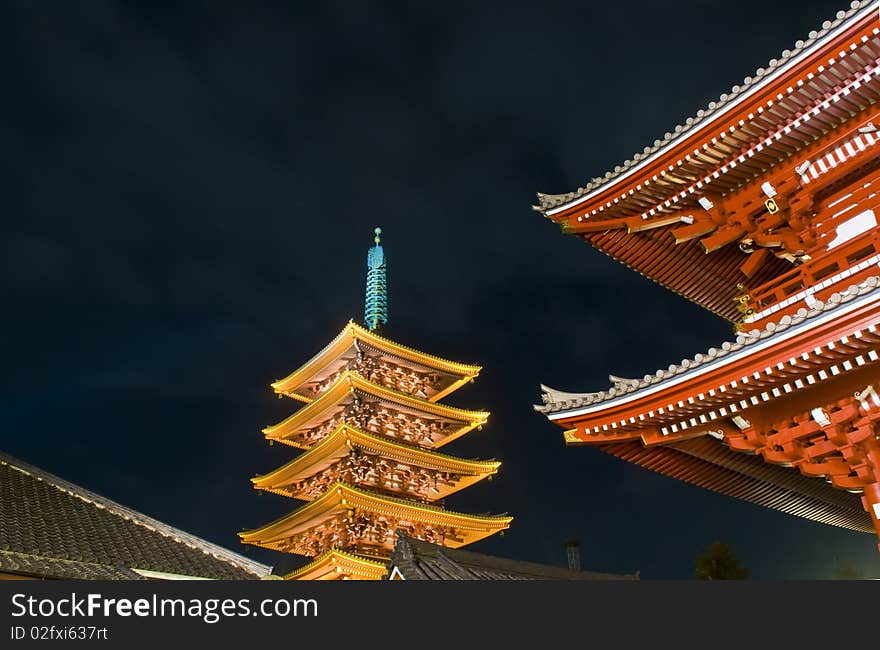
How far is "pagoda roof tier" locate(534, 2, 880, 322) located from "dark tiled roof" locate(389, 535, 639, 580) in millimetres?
6714

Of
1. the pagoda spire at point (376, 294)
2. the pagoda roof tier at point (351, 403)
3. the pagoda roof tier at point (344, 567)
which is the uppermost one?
the pagoda spire at point (376, 294)

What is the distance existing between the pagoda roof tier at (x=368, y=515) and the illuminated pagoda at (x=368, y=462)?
5 centimetres

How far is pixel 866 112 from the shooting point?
1084 centimetres

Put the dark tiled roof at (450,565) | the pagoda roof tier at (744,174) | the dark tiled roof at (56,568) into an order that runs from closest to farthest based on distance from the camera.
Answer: the dark tiled roof at (56,568), the pagoda roof tier at (744,174), the dark tiled roof at (450,565)

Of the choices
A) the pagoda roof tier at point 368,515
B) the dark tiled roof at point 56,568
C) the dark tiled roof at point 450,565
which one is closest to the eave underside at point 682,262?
the dark tiled roof at point 450,565

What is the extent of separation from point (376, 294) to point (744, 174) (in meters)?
31.9

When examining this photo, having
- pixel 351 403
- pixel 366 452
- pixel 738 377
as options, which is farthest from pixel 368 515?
pixel 738 377

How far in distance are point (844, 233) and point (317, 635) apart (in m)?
10.1

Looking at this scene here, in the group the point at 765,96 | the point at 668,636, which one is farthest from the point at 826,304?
the point at 668,636

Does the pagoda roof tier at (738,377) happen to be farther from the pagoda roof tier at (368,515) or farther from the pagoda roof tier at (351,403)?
the pagoda roof tier at (351,403)

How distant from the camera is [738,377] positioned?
965 cm

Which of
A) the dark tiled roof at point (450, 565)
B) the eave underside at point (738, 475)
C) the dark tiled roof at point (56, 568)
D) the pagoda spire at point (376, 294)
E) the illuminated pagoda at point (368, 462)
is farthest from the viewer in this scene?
the pagoda spire at point (376, 294)

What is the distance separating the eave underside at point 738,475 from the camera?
11320 millimetres

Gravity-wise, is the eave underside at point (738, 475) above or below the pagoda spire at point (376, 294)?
below
